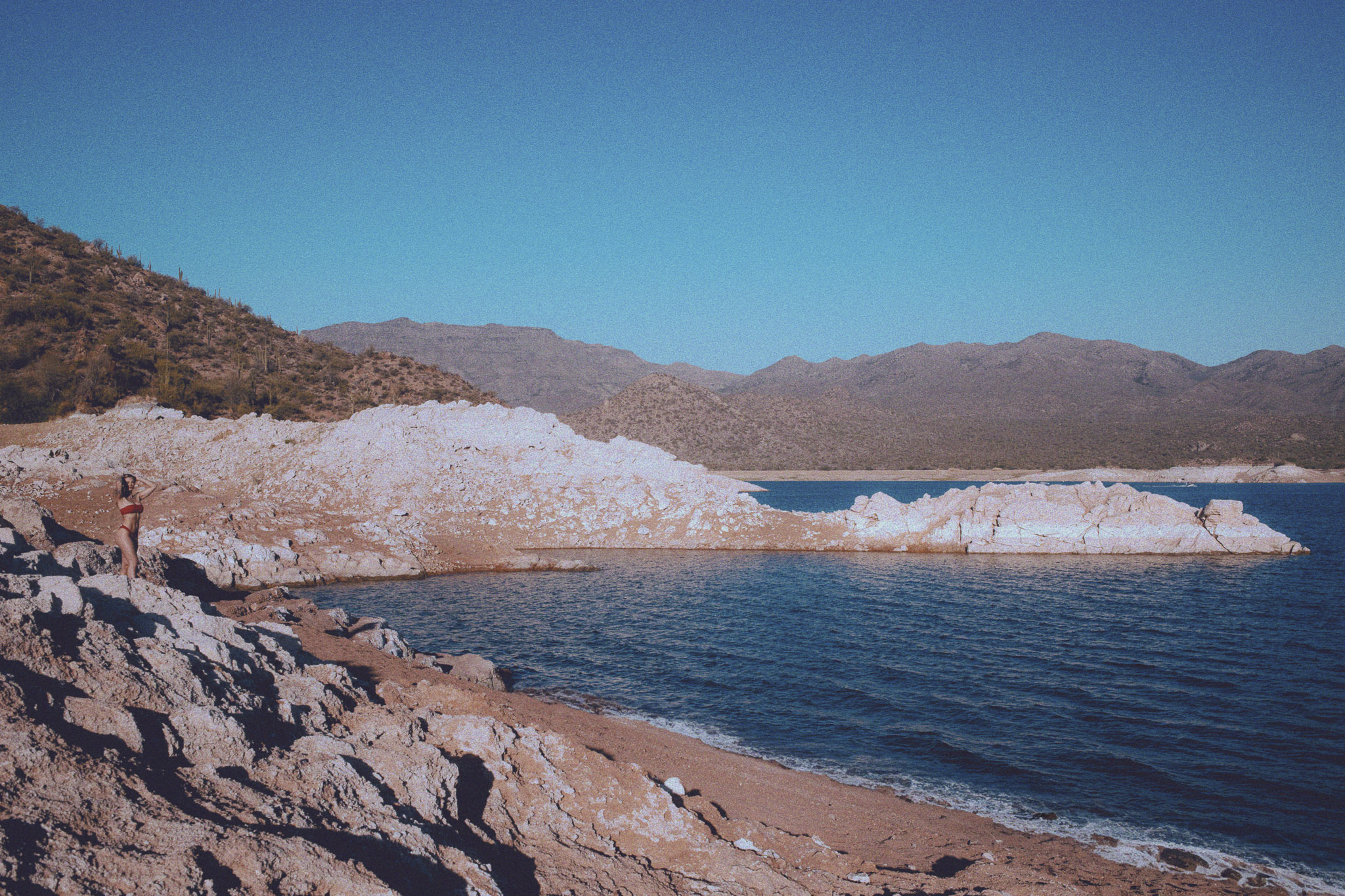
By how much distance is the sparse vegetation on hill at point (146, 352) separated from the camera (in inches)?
1463

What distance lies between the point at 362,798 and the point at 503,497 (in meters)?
28.7

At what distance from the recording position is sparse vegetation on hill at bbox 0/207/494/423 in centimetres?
3716

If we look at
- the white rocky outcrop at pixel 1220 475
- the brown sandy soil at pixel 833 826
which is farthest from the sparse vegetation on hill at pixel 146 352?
the white rocky outcrop at pixel 1220 475

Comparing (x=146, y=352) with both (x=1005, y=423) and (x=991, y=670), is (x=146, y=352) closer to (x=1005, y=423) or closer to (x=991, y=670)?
(x=991, y=670)

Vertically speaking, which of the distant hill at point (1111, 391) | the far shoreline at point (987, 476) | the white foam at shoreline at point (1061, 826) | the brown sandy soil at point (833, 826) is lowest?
the white foam at shoreline at point (1061, 826)

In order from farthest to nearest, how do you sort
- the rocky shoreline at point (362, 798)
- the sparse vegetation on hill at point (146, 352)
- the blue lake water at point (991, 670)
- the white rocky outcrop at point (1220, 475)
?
the white rocky outcrop at point (1220, 475) → the sparse vegetation on hill at point (146, 352) → the blue lake water at point (991, 670) → the rocky shoreline at point (362, 798)

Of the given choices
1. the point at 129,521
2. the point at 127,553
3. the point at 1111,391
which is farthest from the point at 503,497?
the point at 1111,391

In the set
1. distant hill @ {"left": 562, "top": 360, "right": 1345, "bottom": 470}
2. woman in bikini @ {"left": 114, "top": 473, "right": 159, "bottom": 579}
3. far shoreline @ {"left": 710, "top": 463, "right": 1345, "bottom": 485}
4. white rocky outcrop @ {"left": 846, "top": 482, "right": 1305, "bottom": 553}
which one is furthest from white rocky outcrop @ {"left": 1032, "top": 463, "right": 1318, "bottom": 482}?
woman in bikini @ {"left": 114, "top": 473, "right": 159, "bottom": 579}

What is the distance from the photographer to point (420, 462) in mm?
33906

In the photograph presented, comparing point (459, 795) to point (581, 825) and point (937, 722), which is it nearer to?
point (581, 825)

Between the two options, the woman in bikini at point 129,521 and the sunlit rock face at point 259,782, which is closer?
the sunlit rock face at point 259,782

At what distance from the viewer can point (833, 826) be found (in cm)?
830

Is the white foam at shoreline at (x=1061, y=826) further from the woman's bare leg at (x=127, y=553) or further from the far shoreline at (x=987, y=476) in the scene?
the far shoreline at (x=987, y=476)

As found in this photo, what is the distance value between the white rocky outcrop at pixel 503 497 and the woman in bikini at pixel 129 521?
54.3 ft
